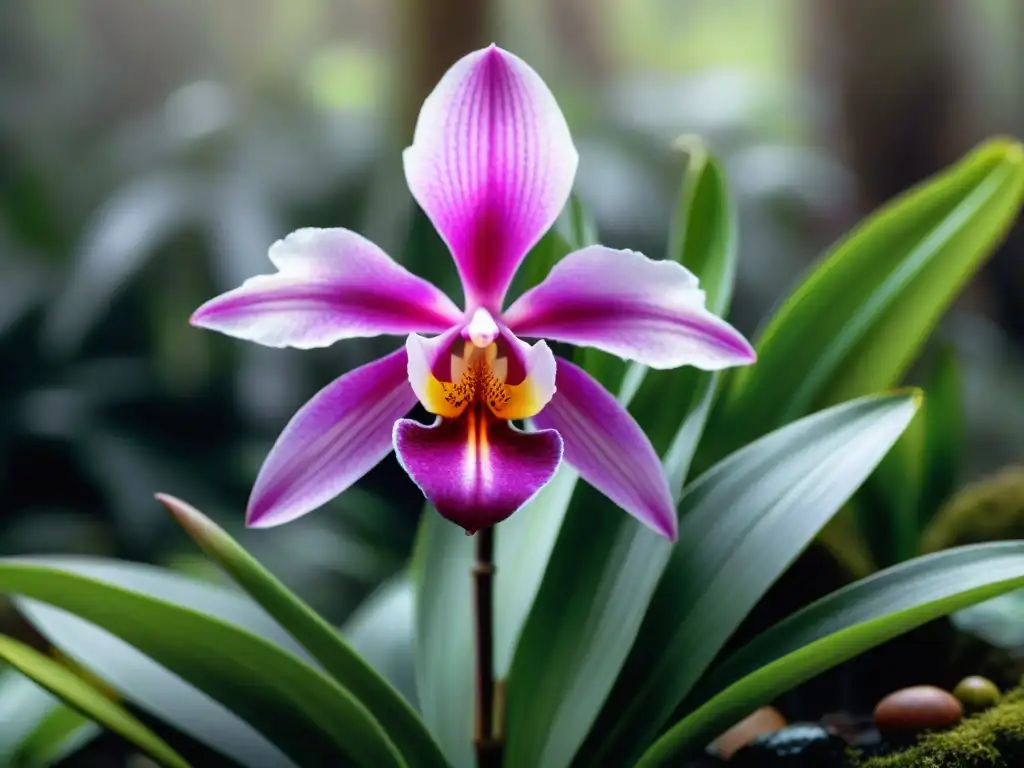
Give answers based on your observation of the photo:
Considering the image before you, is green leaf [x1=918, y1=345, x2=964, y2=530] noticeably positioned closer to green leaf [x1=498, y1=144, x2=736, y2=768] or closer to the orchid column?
green leaf [x1=498, y1=144, x2=736, y2=768]

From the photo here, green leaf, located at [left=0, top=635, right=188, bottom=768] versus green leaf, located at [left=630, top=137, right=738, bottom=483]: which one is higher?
green leaf, located at [left=630, top=137, right=738, bottom=483]

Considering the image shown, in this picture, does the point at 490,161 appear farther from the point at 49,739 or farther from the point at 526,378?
the point at 49,739

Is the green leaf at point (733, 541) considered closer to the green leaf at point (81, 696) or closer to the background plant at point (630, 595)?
the background plant at point (630, 595)

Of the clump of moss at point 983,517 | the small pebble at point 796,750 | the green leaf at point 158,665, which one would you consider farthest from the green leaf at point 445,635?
the clump of moss at point 983,517

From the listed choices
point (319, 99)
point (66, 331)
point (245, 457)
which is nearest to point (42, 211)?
point (66, 331)

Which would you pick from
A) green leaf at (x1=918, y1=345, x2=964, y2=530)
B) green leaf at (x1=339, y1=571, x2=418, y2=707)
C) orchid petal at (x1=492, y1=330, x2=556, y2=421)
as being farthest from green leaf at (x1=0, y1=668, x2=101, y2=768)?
green leaf at (x1=918, y1=345, x2=964, y2=530)

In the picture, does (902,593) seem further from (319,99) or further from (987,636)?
(319,99)
